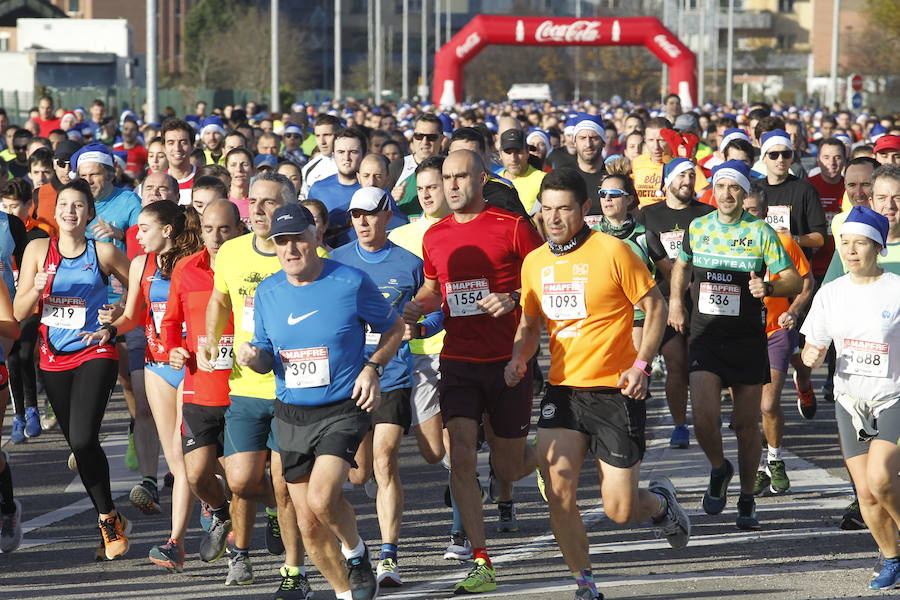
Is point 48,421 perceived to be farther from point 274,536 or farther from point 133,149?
point 133,149

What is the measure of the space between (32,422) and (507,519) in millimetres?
4597

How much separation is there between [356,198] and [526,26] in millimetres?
47732

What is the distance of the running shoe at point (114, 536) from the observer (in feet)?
25.7

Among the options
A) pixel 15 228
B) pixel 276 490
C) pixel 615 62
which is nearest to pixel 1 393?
pixel 15 228

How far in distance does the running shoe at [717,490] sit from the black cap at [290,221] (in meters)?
3.21

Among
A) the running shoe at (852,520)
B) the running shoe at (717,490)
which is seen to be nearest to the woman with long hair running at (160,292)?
the running shoe at (717,490)

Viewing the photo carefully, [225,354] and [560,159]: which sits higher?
[560,159]

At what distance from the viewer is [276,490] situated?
22.8 feet

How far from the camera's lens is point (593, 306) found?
22.6ft

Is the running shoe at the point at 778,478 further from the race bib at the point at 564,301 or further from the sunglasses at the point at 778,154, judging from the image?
the race bib at the point at 564,301

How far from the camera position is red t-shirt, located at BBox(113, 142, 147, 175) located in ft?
59.7

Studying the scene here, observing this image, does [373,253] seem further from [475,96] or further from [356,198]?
[475,96]

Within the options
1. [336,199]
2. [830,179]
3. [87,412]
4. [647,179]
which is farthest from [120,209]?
[830,179]

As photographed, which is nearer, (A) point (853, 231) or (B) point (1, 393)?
(A) point (853, 231)
